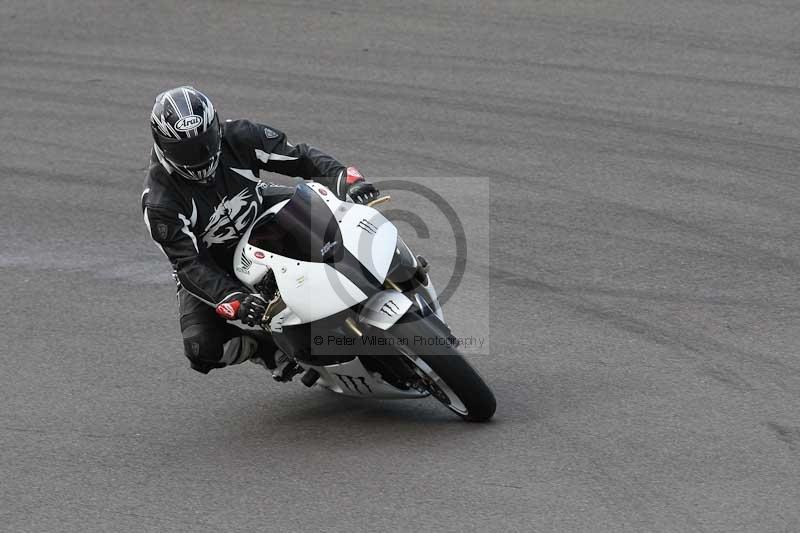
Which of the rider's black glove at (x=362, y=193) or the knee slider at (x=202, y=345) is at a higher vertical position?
the rider's black glove at (x=362, y=193)

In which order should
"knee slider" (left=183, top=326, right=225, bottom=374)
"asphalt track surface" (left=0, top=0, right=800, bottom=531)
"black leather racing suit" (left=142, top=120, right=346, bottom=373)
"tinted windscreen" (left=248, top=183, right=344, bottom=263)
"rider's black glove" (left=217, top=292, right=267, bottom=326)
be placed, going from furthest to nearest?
"knee slider" (left=183, top=326, right=225, bottom=374) < "black leather racing suit" (left=142, top=120, right=346, bottom=373) < "tinted windscreen" (left=248, top=183, right=344, bottom=263) < "rider's black glove" (left=217, top=292, right=267, bottom=326) < "asphalt track surface" (left=0, top=0, right=800, bottom=531)

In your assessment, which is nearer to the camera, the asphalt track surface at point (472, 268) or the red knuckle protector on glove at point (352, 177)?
the asphalt track surface at point (472, 268)

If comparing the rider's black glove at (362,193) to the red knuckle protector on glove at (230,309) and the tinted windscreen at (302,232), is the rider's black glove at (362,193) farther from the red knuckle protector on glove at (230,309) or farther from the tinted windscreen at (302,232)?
the red knuckle protector on glove at (230,309)

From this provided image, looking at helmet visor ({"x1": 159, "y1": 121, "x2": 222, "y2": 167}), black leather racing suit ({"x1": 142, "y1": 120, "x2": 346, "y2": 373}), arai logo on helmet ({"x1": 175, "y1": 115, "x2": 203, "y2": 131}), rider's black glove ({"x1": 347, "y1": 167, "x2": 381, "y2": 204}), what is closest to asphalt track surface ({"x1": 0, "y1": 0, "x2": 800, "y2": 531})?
black leather racing suit ({"x1": 142, "y1": 120, "x2": 346, "y2": 373})

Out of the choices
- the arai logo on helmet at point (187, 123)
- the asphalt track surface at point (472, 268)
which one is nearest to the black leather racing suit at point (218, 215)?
the arai logo on helmet at point (187, 123)

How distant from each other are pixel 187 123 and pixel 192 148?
0.13 m

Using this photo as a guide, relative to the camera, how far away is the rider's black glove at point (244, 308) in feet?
19.1

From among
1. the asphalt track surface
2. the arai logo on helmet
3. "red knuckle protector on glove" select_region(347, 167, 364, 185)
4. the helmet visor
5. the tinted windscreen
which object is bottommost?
the asphalt track surface

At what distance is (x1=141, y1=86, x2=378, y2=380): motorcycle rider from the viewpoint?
6.04m

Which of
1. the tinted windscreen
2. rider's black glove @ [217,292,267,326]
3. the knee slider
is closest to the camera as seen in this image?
rider's black glove @ [217,292,267,326]

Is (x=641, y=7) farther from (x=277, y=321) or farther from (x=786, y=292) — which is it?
(x=277, y=321)

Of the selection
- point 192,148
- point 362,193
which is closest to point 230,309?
point 192,148

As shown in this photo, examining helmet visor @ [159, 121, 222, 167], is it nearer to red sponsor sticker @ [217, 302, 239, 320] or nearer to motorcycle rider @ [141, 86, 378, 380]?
motorcycle rider @ [141, 86, 378, 380]

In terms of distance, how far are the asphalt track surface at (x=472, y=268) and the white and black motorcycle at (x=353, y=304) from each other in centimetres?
31
